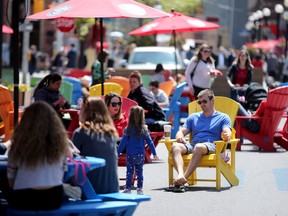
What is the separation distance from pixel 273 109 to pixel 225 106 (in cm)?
294

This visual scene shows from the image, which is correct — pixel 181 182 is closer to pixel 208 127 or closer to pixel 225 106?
pixel 208 127

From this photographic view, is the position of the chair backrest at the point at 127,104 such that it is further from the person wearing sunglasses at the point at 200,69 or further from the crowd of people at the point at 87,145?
the person wearing sunglasses at the point at 200,69

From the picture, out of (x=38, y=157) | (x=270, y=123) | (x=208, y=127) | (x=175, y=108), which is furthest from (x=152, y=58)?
(x=38, y=157)

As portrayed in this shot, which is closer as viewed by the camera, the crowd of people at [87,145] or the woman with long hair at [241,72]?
the crowd of people at [87,145]

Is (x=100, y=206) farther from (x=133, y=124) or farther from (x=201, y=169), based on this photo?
(x=201, y=169)

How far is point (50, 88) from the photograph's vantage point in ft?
54.2

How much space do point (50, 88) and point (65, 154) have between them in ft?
25.5

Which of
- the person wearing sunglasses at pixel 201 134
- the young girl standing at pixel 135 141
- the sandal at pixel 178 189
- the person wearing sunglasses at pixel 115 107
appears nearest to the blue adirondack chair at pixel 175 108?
the person wearing sunglasses at pixel 115 107

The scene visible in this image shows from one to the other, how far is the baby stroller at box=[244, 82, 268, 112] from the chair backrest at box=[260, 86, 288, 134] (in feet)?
7.42

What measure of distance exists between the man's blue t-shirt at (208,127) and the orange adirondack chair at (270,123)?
457 cm

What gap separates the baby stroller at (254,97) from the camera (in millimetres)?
21031

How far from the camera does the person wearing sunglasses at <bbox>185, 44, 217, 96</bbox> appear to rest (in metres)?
21.0

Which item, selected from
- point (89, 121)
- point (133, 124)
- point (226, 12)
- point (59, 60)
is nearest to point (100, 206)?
point (89, 121)

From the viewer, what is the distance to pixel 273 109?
1855 centimetres
